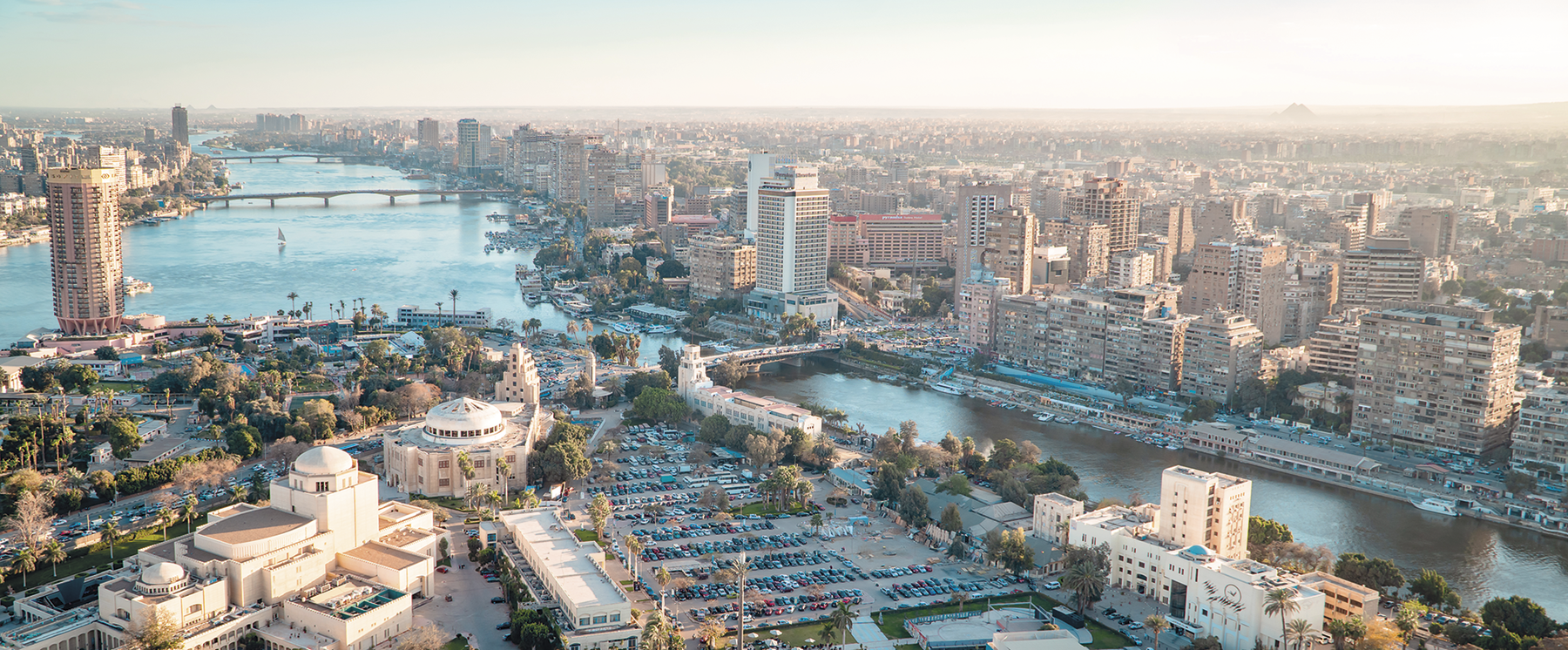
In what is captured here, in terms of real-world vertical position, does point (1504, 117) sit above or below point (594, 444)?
above

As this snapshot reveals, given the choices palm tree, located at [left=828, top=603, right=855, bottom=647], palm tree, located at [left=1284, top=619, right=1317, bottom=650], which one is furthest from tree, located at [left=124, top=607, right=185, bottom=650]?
palm tree, located at [left=1284, top=619, right=1317, bottom=650]

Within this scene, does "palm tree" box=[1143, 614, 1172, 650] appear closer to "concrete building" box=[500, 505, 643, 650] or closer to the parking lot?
the parking lot

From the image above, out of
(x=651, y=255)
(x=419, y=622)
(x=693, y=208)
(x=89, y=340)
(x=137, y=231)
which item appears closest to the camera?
(x=419, y=622)

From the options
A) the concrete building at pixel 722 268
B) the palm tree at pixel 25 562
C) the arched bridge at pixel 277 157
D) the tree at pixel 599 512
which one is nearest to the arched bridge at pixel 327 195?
the arched bridge at pixel 277 157

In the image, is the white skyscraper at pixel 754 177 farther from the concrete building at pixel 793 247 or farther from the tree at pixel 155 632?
Result: the tree at pixel 155 632

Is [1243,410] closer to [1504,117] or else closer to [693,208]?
[1504,117]

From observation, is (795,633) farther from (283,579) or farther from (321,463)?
(321,463)

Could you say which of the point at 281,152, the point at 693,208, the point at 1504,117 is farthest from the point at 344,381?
the point at 281,152
